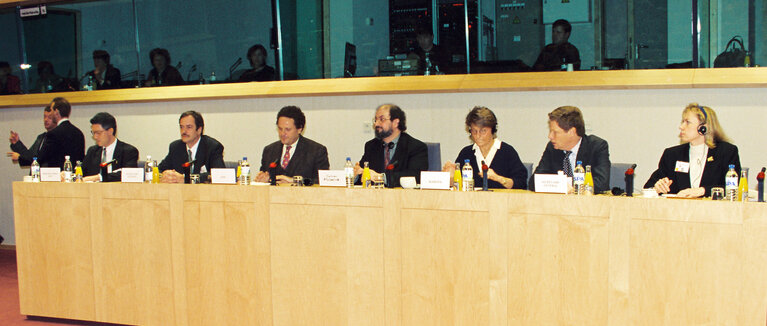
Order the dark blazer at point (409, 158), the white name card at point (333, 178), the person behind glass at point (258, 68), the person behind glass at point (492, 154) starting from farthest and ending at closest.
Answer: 1. the person behind glass at point (258, 68)
2. the dark blazer at point (409, 158)
3. the person behind glass at point (492, 154)
4. the white name card at point (333, 178)

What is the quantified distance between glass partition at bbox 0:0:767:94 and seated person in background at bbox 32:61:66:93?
0.04 feet

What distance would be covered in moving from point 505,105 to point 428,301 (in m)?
2.45

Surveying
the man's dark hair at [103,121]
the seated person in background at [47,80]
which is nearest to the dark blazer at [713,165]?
the man's dark hair at [103,121]

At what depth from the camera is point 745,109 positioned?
4.35m

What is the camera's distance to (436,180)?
2.97 metres

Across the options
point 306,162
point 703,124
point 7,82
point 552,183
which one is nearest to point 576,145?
point 703,124

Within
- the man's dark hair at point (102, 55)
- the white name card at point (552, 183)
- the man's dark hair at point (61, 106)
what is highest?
the man's dark hair at point (102, 55)

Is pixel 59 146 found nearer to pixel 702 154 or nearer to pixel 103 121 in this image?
pixel 103 121

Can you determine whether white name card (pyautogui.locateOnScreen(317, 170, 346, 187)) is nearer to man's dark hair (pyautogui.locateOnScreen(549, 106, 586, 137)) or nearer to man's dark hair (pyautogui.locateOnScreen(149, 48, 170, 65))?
man's dark hair (pyautogui.locateOnScreen(549, 106, 586, 137))

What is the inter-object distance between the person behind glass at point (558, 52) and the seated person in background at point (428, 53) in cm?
75

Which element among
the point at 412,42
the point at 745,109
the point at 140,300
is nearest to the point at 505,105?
the point at 412,42

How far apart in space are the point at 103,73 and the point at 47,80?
2.36 ft

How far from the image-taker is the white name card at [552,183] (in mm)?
2773

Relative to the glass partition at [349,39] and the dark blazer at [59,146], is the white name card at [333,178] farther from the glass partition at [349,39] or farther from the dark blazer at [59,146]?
the dark blazer at [59,146]
